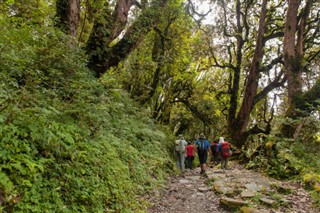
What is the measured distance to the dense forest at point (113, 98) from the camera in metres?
3.65

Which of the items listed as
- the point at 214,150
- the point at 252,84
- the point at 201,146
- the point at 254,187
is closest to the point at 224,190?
the point at 254,187

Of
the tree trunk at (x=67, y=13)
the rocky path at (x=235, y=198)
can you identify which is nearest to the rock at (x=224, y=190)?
the rocky path at (x=235, y=198)

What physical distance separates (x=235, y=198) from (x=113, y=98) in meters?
5.32

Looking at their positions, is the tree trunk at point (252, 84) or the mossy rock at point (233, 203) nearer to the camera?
the mossy rock at point (233, 203)

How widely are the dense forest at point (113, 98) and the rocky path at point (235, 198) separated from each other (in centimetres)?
43

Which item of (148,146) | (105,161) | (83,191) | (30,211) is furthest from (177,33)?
(30,211)

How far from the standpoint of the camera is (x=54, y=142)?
3893 mm

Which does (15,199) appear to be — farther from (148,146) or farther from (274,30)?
(274,30)

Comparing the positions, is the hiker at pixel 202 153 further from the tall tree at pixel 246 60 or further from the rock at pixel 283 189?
the tall tree at pixel 246 60

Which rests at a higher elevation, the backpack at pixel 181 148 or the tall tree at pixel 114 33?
the tall tree at pixel 114 33

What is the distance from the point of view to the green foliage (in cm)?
322

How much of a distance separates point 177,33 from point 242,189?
9107 millimetres

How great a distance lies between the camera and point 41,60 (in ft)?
19.6

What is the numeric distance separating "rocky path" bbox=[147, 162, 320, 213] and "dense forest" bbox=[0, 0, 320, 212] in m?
0.43
